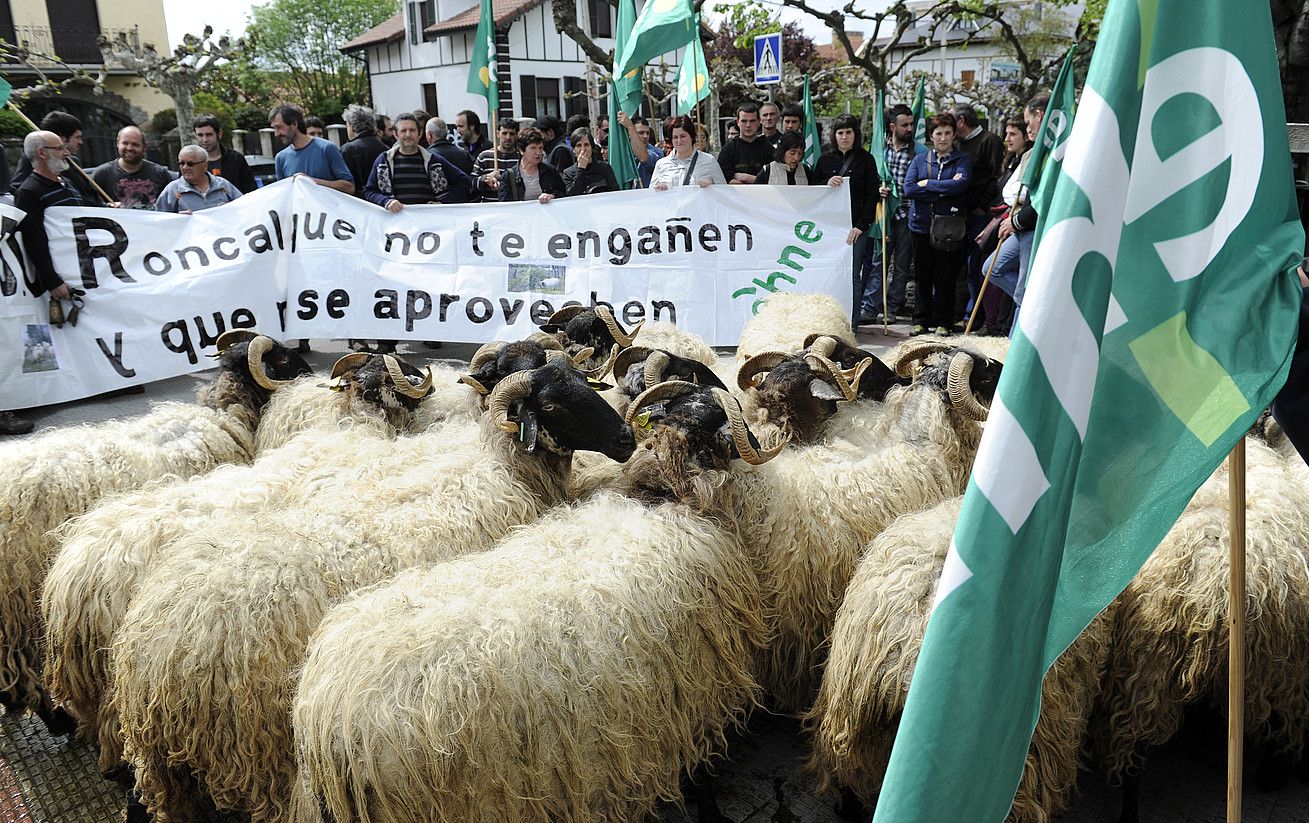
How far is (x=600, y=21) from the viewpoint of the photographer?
1670 inches

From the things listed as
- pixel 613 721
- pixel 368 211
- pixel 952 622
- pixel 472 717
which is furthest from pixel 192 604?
pixel 368 211

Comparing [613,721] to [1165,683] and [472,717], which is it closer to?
[472,717]

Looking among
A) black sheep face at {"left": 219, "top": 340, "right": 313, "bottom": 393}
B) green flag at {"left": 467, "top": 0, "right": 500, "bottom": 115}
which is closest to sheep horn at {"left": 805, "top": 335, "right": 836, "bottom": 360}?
black sheep face at {"left": 219, "top": 340, "right": 313, "bottom": 393}

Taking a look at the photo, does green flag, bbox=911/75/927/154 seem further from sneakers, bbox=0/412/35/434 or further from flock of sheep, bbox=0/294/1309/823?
sneakers, bbox=0/412/35/434

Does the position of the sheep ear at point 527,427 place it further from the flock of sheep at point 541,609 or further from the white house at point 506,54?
the white house at point 506,54

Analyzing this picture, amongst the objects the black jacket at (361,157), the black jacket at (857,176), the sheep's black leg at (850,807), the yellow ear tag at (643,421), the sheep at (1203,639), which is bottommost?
the sheep's black leg at (850,807)

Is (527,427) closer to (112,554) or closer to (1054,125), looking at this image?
(112,554)

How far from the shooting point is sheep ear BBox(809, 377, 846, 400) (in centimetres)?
440

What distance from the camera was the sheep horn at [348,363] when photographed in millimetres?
4715

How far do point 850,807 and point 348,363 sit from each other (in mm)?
3270

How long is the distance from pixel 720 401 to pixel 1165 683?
182cm

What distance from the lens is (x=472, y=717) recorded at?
2.34 metres

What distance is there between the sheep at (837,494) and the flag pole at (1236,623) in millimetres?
1845

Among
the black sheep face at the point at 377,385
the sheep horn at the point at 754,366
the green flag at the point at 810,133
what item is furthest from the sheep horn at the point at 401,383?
the green flag at the point at 810,133
